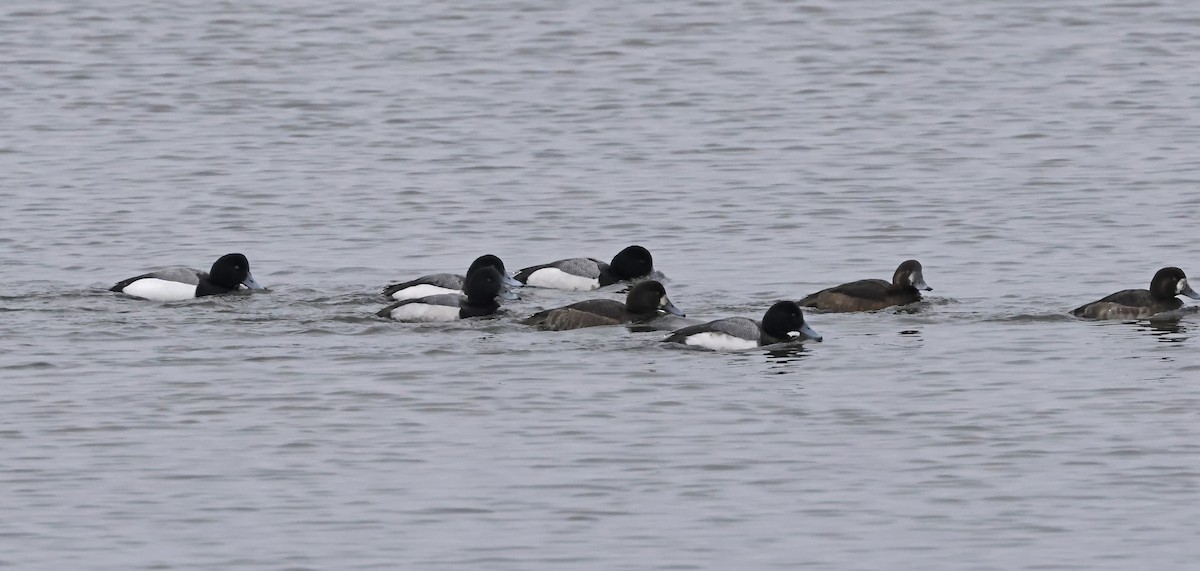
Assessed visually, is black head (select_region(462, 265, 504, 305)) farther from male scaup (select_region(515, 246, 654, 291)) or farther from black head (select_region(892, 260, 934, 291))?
black head (select_region(892, 260, 934, 291))

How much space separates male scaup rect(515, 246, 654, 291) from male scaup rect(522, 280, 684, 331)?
2.15 metres

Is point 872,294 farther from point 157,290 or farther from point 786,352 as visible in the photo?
point 157,290

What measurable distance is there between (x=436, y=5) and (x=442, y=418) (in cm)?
3008

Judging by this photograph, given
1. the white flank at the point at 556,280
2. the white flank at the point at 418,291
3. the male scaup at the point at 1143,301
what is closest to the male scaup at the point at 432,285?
the white flank at the point at 418,291

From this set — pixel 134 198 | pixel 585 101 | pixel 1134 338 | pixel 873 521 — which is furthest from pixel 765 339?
pixel 585 101

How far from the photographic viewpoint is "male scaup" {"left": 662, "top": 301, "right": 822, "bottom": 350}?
15648mm

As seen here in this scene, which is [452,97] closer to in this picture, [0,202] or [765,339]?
[0,202]

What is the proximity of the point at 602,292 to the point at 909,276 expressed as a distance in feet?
10.5

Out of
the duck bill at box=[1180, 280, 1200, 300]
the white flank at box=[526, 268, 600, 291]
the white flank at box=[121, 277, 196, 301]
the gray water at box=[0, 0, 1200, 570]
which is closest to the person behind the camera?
the gray water at box=[0, 0, 1200, 570]

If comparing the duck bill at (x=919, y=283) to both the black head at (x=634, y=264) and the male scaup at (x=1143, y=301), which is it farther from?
the black head at (x=634, y=264)

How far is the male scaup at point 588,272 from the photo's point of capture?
19172 mm

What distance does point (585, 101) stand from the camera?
32.0 m

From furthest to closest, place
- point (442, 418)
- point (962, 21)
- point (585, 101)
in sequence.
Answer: point (962, 21)
point (585, 101)
point (442, 418)

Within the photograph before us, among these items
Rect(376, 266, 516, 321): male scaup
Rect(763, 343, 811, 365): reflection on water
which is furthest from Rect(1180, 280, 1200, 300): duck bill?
Rect(376, 266, 516, 321): male scaup
